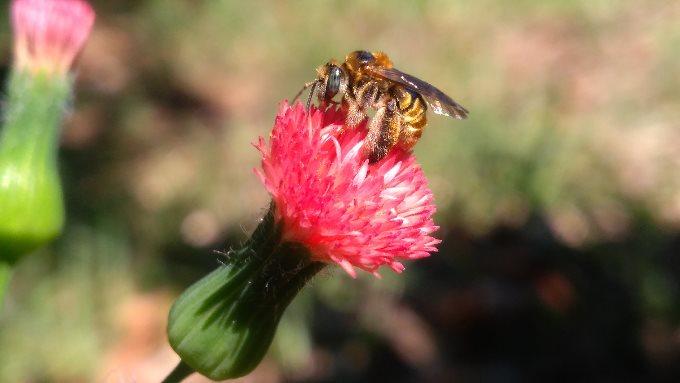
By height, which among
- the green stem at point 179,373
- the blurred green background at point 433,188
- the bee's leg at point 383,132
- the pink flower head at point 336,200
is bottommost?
the green stem at point 179,373

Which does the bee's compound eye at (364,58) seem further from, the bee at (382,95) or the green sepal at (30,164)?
the green sepal at (30,164)

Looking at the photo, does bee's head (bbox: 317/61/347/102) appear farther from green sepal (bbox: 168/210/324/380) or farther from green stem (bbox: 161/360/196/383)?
green stem (bbox: 161/360/196/383)

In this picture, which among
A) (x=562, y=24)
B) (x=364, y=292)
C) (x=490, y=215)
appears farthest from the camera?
(x=562, y=24)

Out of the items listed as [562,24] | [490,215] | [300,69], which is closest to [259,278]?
[490,215]

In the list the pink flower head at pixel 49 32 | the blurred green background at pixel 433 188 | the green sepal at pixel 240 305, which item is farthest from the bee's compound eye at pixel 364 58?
the blurred green background at pixel 433 188

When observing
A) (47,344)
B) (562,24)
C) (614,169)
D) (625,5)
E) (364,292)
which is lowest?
(47,344)

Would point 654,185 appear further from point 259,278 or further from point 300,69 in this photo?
point 259,278
